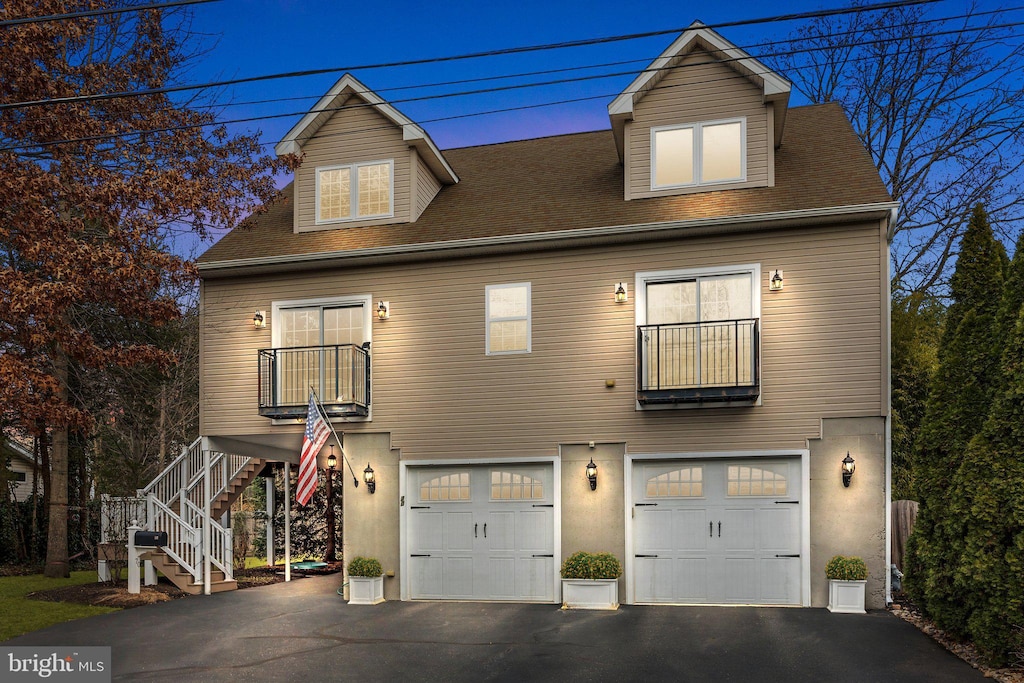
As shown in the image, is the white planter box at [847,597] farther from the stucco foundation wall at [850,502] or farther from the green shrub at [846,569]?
the stucco foundation wall at [850,502]

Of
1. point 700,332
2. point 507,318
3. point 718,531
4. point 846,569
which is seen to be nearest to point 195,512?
point 507,318

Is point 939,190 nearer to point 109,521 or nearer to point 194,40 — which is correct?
point 194,40

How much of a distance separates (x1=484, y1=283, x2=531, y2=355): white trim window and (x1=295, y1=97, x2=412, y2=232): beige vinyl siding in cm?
240

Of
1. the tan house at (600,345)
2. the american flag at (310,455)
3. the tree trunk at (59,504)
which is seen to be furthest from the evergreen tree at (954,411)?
the tree trunk at (59,504)

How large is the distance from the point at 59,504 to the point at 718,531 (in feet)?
43.7

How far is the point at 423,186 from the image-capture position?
15742 millimetres

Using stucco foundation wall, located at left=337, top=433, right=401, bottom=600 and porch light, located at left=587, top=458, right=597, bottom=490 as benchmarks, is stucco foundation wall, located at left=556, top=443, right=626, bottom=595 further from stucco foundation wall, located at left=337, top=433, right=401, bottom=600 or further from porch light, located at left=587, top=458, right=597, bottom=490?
stucco foundation wall, located at left=337, top=433, right=401, bottom=600

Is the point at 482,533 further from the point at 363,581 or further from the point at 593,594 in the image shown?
the point at 593,594

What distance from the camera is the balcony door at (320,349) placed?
46.9 ft

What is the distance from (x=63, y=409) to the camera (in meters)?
15.2

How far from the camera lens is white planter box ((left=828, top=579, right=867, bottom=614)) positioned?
39.0 feet

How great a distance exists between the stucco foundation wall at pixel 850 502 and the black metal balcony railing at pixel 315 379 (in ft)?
23.4

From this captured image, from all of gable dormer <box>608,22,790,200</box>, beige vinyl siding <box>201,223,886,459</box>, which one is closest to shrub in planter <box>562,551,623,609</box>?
beige vinyl siding <box>201,223,886,459</box>

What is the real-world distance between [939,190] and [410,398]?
14.3 m
